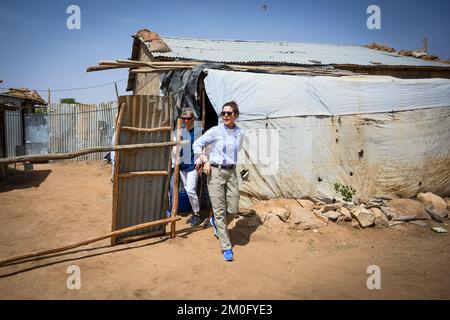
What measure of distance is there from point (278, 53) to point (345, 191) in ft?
32.7

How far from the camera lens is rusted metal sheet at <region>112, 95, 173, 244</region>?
4.27 m

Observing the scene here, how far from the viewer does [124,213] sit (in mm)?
4359

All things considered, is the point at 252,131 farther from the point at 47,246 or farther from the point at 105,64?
the point at 47,246

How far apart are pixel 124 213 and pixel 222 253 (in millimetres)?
1510

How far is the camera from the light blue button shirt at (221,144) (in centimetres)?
421

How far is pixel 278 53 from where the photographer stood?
14.4 meters

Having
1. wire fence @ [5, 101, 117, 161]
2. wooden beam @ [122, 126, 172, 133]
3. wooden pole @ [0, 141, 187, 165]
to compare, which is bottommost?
wooden pole @ [0, 141, 187, 165]

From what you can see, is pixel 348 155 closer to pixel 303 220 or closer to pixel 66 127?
pixel 303 220

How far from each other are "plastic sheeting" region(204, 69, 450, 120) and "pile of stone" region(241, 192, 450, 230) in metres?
1.78

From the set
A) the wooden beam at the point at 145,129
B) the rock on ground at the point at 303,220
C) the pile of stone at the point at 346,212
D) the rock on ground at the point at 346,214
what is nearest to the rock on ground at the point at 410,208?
the pile of stone at the point at 346,212

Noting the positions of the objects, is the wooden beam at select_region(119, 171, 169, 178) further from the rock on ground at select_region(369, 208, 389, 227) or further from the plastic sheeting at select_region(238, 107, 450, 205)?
the rock on ground at select_region(369, 208, 389, 227)

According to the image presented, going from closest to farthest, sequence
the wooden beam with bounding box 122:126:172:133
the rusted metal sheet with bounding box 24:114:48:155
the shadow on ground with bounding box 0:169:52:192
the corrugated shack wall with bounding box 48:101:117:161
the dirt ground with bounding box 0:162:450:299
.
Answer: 1. the dirt ground with bounding box 0:162:450:299
2. the wooden beam with bounding box 122:126:172:133
3. the shadow on ground with bounding box 0:169:52:192
4. the rusted metal sheet with bounding box 24:114:48:155
5. the corrugated shack wall with bounding box 48:101:117:161

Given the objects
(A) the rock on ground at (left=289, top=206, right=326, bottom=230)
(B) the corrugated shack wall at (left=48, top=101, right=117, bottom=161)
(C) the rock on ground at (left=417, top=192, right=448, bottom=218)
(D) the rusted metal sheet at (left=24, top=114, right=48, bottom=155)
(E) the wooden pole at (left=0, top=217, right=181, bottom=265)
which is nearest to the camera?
(E) the wooden pole at (left=0, top=217, right=181, bottom=265)

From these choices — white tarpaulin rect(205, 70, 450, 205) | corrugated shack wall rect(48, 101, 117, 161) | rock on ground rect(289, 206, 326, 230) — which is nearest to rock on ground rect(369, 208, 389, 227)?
white tarpaulin rect(205, 70, 450, 205)
